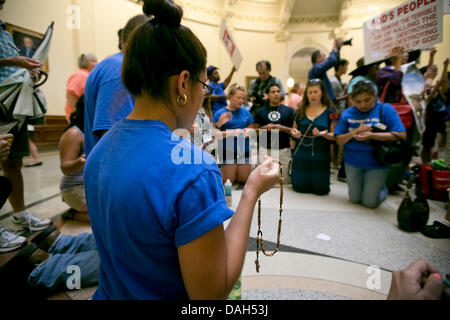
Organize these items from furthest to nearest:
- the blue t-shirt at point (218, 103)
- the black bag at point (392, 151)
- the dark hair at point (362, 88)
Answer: the blue t-shirt at point (218, 103) < the dark hair at point (362, 88) < the black bag at point (392, 151)

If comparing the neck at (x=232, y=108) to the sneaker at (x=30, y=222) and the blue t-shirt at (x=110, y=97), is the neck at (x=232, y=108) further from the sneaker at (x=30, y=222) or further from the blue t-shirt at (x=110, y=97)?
the sneaker at (x=30, y=222)

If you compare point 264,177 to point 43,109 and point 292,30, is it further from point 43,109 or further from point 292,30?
point 43,109

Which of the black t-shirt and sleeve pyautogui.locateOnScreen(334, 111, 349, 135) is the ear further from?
sleeve pyautogui.locateOnScreen(334, 111, 349, 135)

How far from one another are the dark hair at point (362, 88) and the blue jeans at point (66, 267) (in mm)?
2602

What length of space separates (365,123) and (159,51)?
2515 mm

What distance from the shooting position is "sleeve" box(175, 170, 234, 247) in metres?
0.41

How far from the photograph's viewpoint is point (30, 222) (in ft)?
5.95

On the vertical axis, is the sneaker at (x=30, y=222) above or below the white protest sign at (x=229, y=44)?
below

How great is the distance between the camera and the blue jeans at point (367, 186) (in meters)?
2.46

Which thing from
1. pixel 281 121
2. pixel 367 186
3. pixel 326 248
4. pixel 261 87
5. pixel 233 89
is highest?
pixel 261 87

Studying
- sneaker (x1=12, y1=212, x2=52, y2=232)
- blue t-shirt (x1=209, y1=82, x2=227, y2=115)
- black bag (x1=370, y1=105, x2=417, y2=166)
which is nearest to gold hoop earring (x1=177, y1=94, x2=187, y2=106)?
sneaker (x1=12, y1=212, x2=52, y2=232)

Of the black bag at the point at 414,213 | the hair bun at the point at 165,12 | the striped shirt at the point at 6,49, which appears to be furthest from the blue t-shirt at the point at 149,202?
the black bag at the point at 414,213

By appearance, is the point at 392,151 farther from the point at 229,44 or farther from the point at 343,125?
the point at 229,44

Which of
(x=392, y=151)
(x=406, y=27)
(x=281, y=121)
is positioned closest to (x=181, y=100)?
(x=406, y=27)
